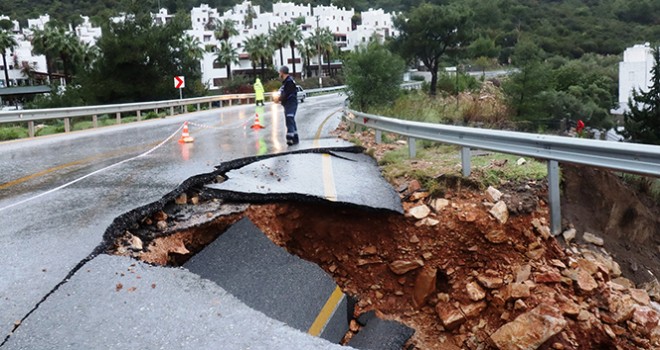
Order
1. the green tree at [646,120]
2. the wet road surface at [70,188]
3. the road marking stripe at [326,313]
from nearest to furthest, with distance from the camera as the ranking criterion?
the wet road surface at [70,188], the road marking stripe at [326,313], the green tree at [646,120]

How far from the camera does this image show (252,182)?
723cm

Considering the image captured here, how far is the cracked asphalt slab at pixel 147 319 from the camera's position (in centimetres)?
327

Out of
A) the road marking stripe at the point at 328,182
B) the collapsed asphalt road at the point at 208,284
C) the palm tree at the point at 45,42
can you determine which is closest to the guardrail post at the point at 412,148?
the road marking stripe at the point at 328,182

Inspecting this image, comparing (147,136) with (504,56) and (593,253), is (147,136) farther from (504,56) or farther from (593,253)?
(504,56)

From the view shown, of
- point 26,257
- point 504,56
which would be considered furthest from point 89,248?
point 504,56

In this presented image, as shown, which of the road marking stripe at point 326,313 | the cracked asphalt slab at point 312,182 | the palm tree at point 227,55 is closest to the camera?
the road marking stripe at point 326,313

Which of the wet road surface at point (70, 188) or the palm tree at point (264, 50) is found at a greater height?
the palm tree at point (264, 50)

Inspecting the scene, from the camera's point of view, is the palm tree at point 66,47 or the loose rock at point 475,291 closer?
the loose rock at point 475,291

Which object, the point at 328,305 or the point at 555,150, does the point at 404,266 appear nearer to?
the point at 328,305

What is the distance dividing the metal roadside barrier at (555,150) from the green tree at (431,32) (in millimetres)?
46242

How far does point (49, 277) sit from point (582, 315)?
4551 millimetres

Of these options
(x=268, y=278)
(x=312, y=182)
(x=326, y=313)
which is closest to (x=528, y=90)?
(x=312, y=182)

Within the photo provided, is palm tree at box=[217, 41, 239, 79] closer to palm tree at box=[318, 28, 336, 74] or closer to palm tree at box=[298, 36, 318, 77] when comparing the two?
palm tree at box=[298, 36, 318, 77]

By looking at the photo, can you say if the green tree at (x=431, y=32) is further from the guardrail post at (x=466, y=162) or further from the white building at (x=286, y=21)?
the guardrail post at (x=466, y=162)
